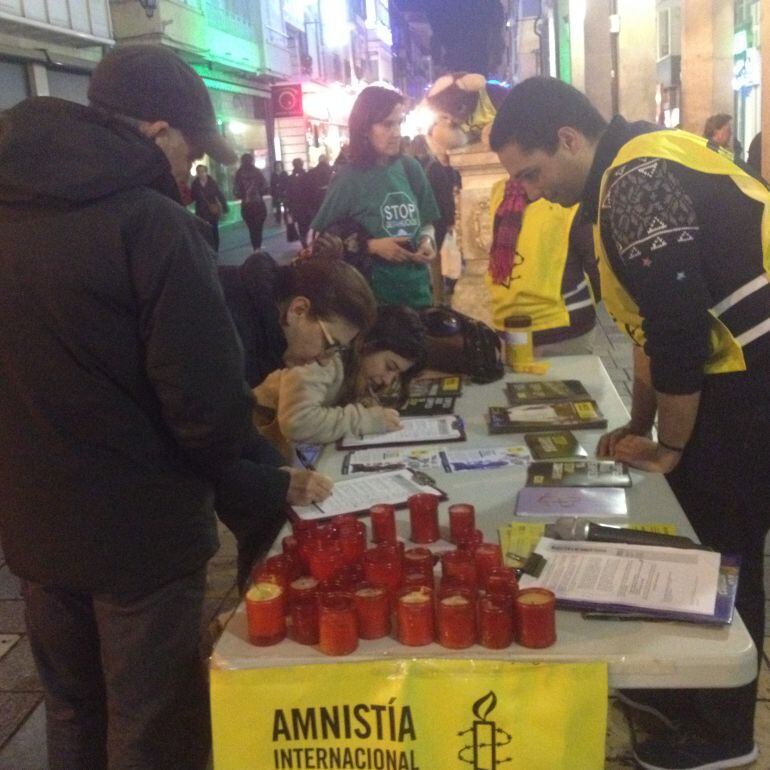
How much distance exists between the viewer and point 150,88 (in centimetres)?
157

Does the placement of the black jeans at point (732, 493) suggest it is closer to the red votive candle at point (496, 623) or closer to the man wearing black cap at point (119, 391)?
the red votive candle at point (496, 623)

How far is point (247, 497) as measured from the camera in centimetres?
179

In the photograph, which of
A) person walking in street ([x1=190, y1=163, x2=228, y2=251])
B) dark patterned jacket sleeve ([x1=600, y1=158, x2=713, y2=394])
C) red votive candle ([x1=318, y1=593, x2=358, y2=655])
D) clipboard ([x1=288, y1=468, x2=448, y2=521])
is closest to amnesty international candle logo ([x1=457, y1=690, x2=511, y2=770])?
red votive candle ([x1=318, y1=593, x2=358, y2=655])

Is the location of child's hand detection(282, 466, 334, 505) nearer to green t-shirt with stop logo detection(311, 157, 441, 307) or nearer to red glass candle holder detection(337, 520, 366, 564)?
red glass candle holder detection(337, 520, 366, 564)

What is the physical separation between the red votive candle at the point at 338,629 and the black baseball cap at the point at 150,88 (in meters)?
0.88

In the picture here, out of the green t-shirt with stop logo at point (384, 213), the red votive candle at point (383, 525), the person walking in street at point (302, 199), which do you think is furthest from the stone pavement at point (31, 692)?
the person walking in street at point (302, 199)

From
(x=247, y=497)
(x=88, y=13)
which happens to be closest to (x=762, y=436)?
(x=247, y=497)

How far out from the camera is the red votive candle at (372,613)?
1.47m

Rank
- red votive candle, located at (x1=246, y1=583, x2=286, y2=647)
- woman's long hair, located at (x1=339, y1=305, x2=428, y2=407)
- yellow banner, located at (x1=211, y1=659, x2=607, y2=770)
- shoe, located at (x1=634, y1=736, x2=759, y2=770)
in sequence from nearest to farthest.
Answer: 1. yellow banner, located at (x1=211, y1=659, x2=607, y2=770)
2. red votive candle, located at (x1=246, y1=583, x2=286, y2=647)
3. shoe, located at (x1=634, y1=736, x2=759, y2=770)
4. woman's long hair, located at (x1=339, y1=305, x2=428, y2=407)

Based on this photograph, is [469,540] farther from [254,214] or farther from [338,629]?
[254,214]

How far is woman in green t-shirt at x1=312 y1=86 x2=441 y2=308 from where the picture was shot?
13.0 feet

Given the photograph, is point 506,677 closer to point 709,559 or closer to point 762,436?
point 709,559

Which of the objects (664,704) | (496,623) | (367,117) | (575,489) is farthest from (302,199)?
(496,623)

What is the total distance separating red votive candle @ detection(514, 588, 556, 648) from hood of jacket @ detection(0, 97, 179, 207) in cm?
90
